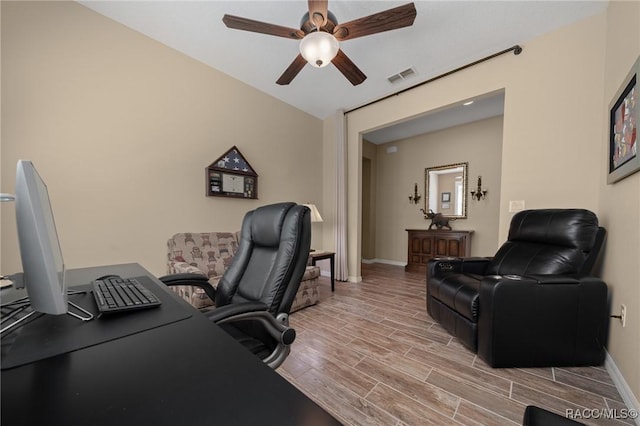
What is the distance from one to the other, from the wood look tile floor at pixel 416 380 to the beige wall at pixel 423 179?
2.66 metres

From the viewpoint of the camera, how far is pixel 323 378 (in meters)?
1.50

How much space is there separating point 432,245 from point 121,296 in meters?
4.40

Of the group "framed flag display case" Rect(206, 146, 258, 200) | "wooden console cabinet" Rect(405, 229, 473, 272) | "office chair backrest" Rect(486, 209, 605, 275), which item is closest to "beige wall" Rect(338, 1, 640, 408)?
"office chair backrest" Rect(486, 209, 605, 275)

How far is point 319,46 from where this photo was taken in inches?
68.7

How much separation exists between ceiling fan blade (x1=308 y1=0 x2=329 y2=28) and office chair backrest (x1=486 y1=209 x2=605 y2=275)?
2301 millimetres

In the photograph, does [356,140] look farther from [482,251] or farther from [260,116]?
[482,251]

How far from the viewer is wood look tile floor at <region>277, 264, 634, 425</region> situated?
4.09 feet

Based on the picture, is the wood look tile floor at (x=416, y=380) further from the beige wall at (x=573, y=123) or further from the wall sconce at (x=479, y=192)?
the wall sconce at (x=479, y=192)

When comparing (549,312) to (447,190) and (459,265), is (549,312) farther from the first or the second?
(447,190)

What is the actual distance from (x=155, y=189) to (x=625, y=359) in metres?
3.64

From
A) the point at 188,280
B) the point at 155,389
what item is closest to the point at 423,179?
the point at 188,280

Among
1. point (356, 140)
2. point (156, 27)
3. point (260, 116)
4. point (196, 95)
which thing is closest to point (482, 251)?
point (356, 140)

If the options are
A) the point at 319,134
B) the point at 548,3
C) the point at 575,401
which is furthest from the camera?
the point at 319,134

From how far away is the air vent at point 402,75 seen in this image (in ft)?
9.34
